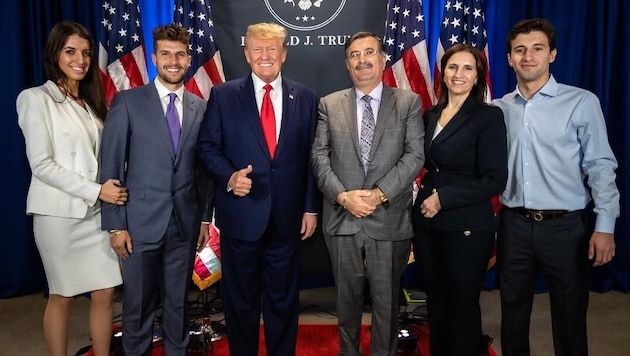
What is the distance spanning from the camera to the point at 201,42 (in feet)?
12.5

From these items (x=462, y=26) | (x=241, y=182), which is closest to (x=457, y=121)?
(x=241, y=182)

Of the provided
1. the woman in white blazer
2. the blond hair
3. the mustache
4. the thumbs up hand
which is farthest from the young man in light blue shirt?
the woman in white blazer

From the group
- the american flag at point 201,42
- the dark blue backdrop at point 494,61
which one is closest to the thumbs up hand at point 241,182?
the american flag at point 201,42

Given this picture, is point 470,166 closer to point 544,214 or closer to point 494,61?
point 544,214

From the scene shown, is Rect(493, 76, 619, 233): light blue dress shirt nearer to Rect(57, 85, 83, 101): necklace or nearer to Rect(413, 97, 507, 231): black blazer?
Rect(413, 97, 507, 231): black blazer

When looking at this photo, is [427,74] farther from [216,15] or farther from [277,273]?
[277,273]

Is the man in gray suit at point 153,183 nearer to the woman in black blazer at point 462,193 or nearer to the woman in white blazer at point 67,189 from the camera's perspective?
the woman in white blazer at point 67,189

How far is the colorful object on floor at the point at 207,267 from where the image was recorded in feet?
11.5

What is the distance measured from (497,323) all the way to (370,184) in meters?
1.82

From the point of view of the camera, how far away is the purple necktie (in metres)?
2.53

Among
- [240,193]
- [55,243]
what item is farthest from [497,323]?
[55,243]

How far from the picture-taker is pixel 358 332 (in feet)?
8.68

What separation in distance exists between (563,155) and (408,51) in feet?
5.52

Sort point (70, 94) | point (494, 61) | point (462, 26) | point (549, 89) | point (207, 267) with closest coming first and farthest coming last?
point (549, 89), point (70, 94), point (207, 267), point (462, 26), point (494, 61)
